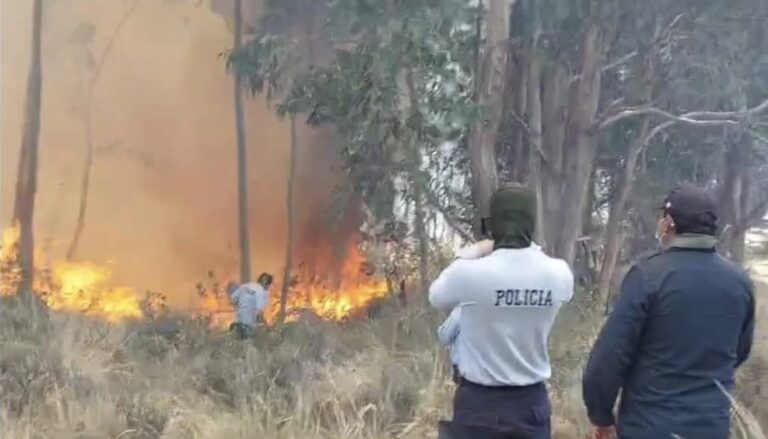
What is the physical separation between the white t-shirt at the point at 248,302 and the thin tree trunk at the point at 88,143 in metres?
1.47

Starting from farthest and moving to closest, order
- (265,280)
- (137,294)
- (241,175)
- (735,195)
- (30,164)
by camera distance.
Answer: (735,195)
(241,175)
(265,280)
(137,294)
(30,164)

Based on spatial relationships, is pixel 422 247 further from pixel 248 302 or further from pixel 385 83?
pixel 385 83

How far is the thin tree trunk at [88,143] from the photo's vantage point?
8945 mm

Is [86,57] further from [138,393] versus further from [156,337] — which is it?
A: [138,393]

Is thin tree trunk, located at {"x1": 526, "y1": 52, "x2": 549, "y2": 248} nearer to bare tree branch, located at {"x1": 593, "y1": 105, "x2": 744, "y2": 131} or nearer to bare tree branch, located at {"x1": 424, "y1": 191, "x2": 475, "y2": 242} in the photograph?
bare tree branch, located at {"x1": 593, "y1": 105, "x2": 744, "y2": 131}

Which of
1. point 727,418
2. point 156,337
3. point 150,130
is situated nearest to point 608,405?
point 727,418

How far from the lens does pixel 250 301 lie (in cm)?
922

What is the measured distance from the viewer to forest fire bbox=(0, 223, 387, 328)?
8.95m

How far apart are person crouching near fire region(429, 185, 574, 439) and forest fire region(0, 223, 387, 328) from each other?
19.4 ft

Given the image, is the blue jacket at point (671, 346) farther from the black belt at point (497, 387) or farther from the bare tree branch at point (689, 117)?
the bare tree branch at point (689, 117)

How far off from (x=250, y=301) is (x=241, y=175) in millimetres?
1198

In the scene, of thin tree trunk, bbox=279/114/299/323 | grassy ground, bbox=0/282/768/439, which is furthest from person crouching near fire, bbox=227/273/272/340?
grassy ground, bbox=0/282/768/439

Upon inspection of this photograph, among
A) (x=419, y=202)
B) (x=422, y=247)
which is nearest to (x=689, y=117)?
(x=419, y=202)

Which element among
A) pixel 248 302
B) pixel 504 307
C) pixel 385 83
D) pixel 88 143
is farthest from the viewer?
pixel 248 302
